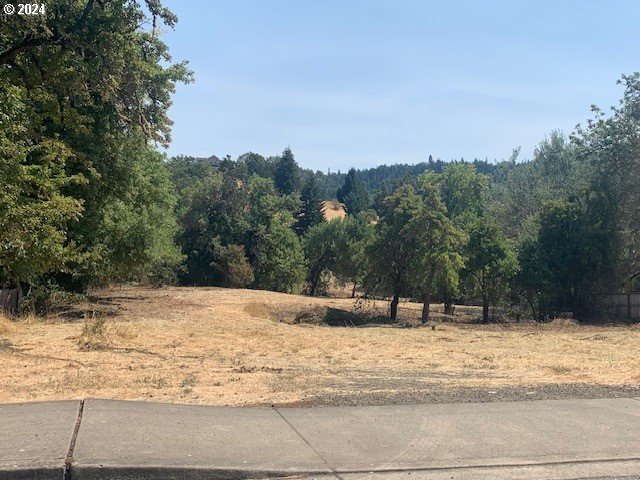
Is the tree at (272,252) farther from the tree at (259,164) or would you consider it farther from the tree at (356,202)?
the tree at (259,164)

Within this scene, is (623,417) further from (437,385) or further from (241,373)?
(241,373)

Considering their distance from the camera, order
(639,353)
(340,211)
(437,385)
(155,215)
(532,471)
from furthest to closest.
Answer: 1. (340,211)
2. (155,215)
3. (639,353)
4. (437,385)
5. (532,471)

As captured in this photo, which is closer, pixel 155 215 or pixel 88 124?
pixel 88 124

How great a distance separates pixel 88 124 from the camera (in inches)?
760

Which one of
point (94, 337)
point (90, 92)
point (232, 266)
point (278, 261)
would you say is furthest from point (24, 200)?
point (278, 261)

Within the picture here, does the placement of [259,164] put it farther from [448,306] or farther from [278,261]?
[448,306]

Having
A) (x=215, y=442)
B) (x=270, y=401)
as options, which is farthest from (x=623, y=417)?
(x=215, y=442)

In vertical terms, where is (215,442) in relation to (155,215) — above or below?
below

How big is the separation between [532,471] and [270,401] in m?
3.49

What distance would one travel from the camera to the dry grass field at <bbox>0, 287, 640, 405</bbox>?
8.70 meters

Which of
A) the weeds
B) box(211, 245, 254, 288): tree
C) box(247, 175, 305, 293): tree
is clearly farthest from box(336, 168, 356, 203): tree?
the weeds

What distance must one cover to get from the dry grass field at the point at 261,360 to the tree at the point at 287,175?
98.1 meters

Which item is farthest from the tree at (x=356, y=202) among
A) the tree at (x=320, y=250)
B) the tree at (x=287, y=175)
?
the tree at (x=320, y=250)

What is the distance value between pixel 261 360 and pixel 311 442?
728cm
